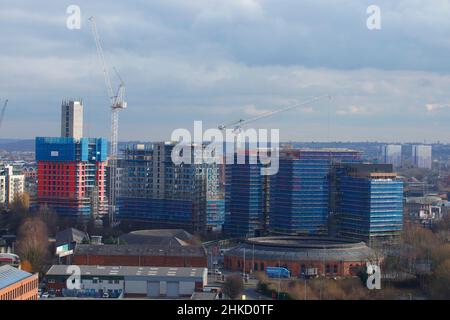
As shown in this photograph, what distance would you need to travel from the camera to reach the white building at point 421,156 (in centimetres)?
4959

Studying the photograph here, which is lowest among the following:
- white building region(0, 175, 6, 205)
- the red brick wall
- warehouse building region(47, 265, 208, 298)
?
the red brick wall

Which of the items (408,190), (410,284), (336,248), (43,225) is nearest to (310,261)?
(336,248)

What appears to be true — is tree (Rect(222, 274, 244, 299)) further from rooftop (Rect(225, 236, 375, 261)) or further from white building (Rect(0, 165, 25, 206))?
white building (Rect(0, 165, 25, 206))

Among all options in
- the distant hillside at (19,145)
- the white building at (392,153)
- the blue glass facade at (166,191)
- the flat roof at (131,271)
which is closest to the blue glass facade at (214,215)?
the blue glass facade at (166,191)

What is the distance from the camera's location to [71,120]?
25875 mm

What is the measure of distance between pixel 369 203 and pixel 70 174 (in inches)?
327

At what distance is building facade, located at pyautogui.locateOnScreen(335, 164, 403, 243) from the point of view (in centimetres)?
1709

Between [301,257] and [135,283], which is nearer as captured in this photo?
[135,283]

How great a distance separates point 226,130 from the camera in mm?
24984

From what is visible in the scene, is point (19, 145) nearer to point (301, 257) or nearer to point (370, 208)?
point (370, 208)

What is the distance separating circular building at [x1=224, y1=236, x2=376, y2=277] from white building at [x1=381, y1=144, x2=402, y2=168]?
33.8 metres

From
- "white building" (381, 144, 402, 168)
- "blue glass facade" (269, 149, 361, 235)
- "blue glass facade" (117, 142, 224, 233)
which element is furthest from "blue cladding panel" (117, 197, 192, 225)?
"white building" (381, 144, 402, 168)

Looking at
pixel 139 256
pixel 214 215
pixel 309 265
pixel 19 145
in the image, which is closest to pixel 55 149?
pixel 214 215

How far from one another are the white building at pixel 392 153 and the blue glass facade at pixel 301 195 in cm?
2966
